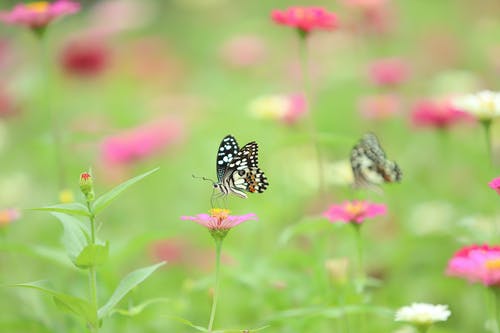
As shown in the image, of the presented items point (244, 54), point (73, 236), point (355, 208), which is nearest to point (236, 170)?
point (355, 208)

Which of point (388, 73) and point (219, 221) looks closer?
point (219, 221)

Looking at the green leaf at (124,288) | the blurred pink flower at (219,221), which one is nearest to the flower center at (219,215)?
the blurred pink flower at (219,221)

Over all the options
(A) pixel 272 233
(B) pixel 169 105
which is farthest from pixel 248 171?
(B) pixel 169 105

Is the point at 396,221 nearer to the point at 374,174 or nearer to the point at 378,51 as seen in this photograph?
the point at 374,174

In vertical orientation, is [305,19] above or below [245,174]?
above

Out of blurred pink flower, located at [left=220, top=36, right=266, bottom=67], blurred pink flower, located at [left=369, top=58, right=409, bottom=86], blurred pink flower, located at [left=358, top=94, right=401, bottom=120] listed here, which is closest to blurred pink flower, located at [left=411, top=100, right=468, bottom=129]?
blurred pink flower, located at [left=358, top=94, right=401, bottom=120]

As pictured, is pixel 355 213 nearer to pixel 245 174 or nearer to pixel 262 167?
pixel 245 174

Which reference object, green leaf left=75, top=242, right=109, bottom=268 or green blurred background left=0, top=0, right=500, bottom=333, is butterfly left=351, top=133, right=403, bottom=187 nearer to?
green blurred background left=0, top=0, right=500, bottom=333
